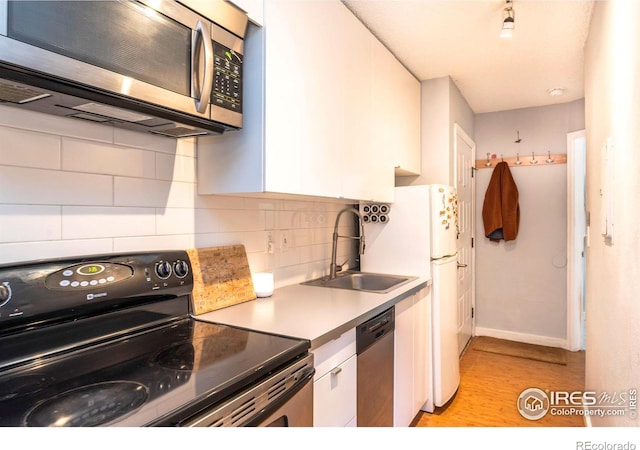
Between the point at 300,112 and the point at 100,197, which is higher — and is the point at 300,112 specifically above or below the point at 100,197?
above

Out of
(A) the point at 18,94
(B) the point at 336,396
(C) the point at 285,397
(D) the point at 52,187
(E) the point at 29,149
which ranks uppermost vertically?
(A) the point at 18,94

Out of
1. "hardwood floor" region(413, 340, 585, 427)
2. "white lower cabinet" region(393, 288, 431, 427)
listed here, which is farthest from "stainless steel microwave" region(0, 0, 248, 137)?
"hardwood floor" region(413, 340, 585, 427)

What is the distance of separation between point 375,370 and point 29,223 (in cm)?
144

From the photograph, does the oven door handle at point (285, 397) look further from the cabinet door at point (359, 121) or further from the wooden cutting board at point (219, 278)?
the cabinet door at point (359, 121)

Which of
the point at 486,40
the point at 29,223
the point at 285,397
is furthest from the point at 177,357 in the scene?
the point at 486,40

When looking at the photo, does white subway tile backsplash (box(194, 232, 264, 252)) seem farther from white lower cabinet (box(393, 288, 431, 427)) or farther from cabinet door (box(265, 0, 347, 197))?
white lower cabinet (box(393, 288, 431, 427))

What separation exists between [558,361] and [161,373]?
11.8 feet

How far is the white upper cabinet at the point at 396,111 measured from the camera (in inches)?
92.8

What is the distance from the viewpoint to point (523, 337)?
3939 mm

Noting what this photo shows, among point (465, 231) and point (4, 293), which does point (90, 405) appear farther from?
point (465, 231)

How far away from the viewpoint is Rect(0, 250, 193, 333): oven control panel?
0.99 metres

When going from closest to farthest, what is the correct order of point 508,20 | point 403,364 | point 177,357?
1. point 177,357
2. point 508,20
3. point 403,364

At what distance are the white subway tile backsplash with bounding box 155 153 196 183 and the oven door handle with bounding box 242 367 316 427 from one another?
0.89 meters

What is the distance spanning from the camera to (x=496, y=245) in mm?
4066
